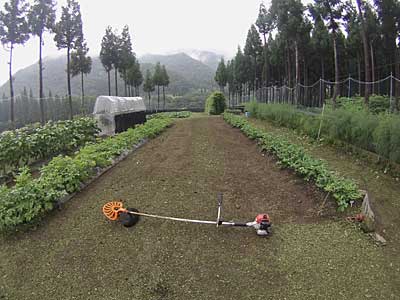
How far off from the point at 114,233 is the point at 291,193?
2306mm

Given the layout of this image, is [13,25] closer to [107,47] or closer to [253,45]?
[107,47]

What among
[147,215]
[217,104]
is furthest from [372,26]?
[147,215]

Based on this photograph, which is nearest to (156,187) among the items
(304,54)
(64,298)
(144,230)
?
(144,230)

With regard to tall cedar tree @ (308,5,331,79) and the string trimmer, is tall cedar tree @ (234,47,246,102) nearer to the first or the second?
tall cedar tree @ (308,5,331,79)

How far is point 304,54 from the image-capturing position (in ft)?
88.3

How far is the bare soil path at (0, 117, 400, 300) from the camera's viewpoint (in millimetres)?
2658

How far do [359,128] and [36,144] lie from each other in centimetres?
647

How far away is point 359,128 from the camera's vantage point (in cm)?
639

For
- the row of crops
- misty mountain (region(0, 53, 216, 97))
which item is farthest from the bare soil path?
misty mountain (region(0, 53, 216, 97))

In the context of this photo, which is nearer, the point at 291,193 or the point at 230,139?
the point at 291,193

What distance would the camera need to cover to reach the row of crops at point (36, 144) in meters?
5.93

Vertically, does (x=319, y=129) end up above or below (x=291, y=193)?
above

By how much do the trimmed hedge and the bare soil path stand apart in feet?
6.62

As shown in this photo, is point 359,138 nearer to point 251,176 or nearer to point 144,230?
point 251,176
